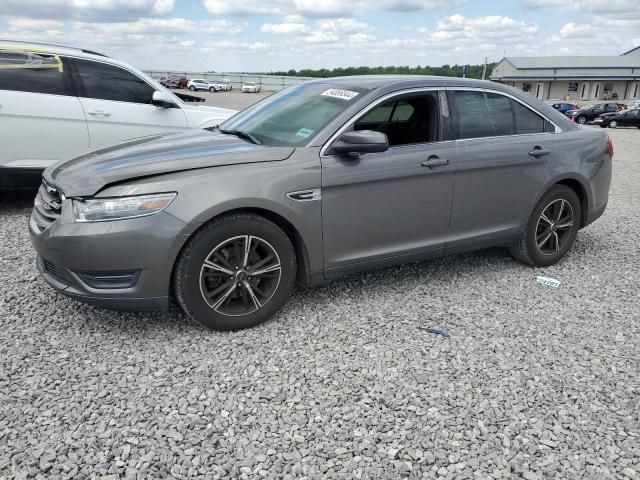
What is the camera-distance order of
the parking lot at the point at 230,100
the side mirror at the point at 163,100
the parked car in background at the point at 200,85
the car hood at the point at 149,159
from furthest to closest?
1. the parked car in background at the point at 200,85
2. the parking lot at the point at 230,100
3. the side mirror at the point at 163,100
4. the car hood at the point at 149,159

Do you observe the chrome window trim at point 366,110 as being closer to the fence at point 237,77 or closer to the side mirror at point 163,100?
the side mirror at point 163,100

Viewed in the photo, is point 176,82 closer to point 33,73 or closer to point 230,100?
point 230,100

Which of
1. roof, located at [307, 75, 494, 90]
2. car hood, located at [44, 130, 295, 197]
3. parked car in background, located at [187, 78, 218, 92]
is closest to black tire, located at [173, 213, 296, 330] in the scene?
car hood, located at [44, 130, 295, 197]

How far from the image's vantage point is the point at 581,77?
61375 millimetres

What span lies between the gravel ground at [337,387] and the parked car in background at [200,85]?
2209 inches

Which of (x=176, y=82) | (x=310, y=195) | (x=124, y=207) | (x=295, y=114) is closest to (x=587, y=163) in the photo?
(x=295, y=114)

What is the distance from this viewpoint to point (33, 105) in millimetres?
5785

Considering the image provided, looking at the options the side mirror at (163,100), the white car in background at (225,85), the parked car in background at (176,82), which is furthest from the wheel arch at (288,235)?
the white car in background at (225,85)

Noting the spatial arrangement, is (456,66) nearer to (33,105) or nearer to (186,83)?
(186,83)

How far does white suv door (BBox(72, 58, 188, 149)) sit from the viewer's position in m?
6.11

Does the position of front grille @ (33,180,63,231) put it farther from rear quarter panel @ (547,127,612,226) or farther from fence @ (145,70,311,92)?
fence @ (145,70,311,92)

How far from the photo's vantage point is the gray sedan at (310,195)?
308 centimetres

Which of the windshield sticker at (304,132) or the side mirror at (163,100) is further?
the side mirror at (163,100)

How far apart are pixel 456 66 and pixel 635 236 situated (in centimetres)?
9247
